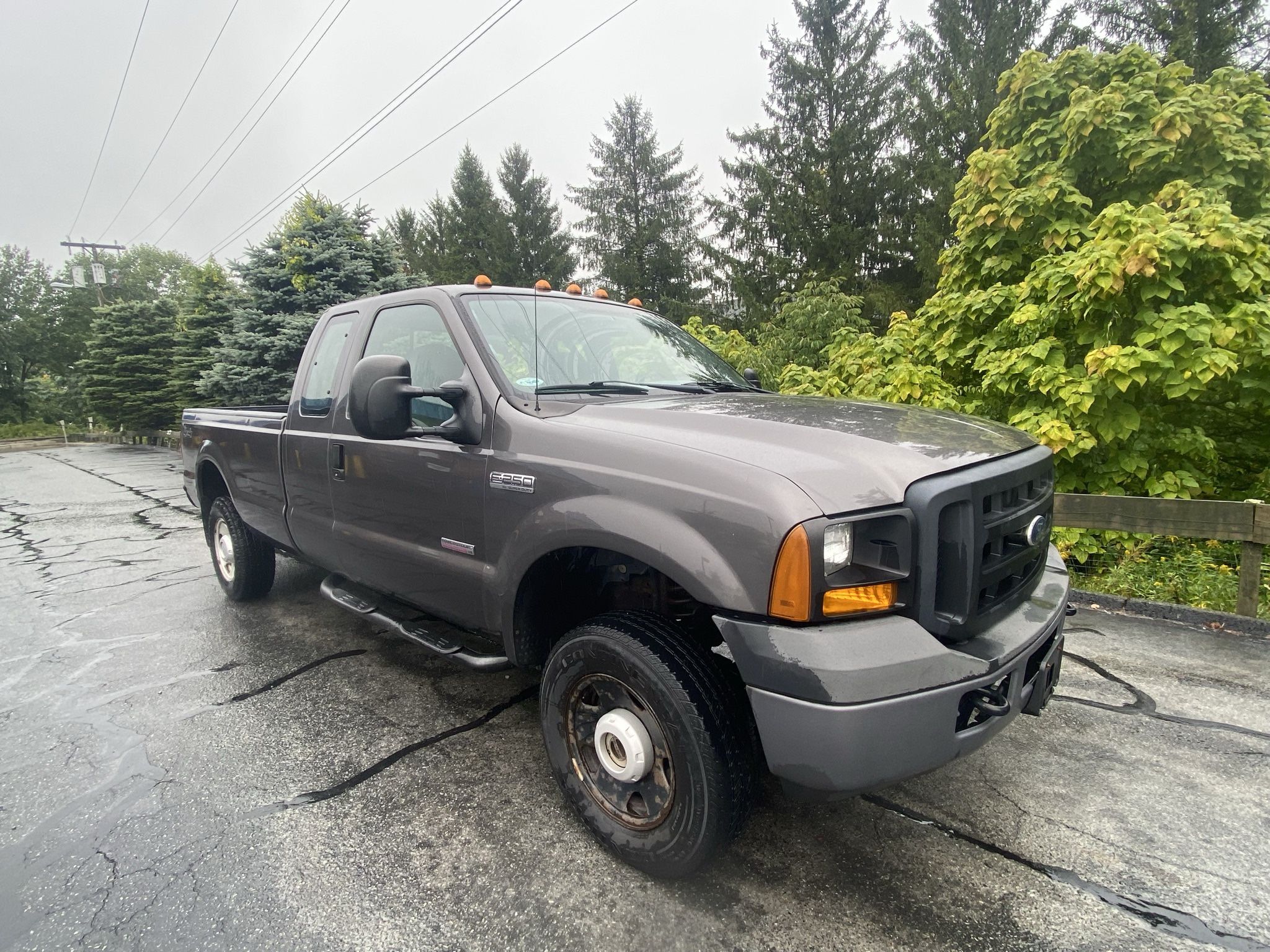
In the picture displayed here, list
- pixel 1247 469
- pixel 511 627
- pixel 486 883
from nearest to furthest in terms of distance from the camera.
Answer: pixel 486 883
pixel 511 627
pixel 1247 469

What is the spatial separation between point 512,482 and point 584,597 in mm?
605

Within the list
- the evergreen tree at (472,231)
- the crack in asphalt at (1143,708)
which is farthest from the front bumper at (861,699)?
the evergreen tree at (472,231)

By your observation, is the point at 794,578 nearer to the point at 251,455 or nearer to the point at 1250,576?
the point at 251,455

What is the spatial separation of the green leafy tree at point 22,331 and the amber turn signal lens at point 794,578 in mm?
67296

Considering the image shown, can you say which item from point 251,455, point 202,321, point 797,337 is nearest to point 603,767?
point 251,455

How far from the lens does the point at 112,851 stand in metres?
2.36

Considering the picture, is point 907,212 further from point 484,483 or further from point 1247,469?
point 484,483

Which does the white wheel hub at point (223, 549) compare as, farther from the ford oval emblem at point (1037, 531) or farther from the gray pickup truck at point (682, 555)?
the ford oval emblem at point (1037, 531)

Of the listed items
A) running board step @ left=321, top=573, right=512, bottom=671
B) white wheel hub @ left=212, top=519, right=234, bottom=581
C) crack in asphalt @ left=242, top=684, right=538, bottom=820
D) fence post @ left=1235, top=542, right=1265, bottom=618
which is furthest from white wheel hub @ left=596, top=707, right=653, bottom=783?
fence post @ left=1235, top=542, right=1265, bottom=618

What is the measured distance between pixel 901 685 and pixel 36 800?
3238 mm

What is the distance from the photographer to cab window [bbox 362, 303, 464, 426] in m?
2.99

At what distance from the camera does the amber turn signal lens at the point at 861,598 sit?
1815 millimetres

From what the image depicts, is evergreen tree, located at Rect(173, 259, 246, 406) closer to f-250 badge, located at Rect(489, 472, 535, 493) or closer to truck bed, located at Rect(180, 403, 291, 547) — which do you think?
truck bed, located at Rect(180, 403, 291, 547)

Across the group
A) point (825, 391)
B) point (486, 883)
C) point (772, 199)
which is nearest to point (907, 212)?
point (772, 199)
